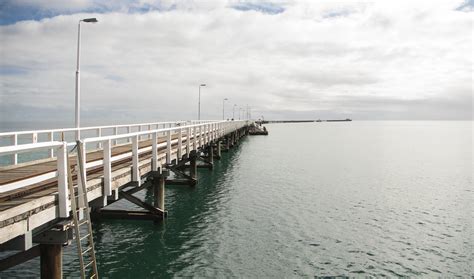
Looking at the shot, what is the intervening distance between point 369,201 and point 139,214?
12460 mm

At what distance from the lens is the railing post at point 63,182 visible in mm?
6270

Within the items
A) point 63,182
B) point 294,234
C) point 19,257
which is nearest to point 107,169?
point 63,182

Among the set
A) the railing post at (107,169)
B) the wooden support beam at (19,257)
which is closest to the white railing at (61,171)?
the wooden support beam at (19,257)

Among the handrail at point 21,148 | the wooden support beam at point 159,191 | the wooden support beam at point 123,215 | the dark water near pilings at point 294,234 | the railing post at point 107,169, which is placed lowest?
the dark water near pilings at point 294,234

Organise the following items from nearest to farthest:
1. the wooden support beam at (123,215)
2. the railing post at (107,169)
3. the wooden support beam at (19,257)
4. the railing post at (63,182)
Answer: the railing post at (63,182)
the wooden support beam at (19,257)
the railing post at (107,169)
the wooden support beam at (123,215)

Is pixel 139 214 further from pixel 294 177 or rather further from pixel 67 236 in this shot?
pixel 294 177

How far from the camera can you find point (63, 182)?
6.33 meters

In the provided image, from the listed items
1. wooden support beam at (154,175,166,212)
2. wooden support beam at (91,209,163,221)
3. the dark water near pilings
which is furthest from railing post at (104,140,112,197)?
wooden support beam at (91,209,163,221)

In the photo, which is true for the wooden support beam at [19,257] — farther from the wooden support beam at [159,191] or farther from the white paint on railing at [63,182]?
the wooden support beam at [159,191]

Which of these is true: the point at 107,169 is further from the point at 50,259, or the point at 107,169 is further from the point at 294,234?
the point at 294,234

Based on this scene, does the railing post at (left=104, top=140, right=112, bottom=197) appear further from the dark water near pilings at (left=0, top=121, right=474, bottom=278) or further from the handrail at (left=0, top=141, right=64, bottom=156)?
the dark water near pilings at (left=0, top=121, right=474, bottom=278)

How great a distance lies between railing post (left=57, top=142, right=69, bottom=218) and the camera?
6270mm

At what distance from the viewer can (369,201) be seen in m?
20.6

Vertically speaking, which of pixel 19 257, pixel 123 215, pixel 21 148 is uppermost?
pixel 21 148
